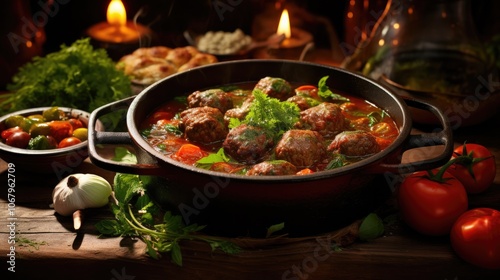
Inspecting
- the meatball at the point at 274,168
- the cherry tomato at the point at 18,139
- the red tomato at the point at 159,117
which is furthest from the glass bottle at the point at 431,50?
the cherry tomato at the point at 18,139

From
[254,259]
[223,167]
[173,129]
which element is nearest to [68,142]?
[173,129]

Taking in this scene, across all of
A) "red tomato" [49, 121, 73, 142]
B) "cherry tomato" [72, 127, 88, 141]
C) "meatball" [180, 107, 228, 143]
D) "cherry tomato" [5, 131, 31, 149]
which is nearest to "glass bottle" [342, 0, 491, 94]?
"meatball" [180, 107, 228, 143]

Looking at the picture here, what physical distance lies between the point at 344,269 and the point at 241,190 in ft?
2.67

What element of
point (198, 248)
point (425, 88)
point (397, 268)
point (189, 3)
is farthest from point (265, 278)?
point (189, 3)

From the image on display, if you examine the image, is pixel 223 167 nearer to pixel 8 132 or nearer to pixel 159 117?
pixel 159 117

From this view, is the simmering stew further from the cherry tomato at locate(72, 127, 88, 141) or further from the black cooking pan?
the cherry tomato at locate(72, 127, 88, 141)

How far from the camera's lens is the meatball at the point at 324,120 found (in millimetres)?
3893

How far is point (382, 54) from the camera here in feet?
17.8

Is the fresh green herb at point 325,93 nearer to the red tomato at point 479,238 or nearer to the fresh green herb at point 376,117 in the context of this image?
the fresh green herb at point 376,117

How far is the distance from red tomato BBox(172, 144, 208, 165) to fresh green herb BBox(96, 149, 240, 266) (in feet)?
1.06

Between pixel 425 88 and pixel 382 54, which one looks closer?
pixel 425 88

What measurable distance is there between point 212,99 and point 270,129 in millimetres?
660

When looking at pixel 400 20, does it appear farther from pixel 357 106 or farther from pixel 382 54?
pixel 357 106

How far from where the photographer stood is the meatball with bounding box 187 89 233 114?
4.20 meters
